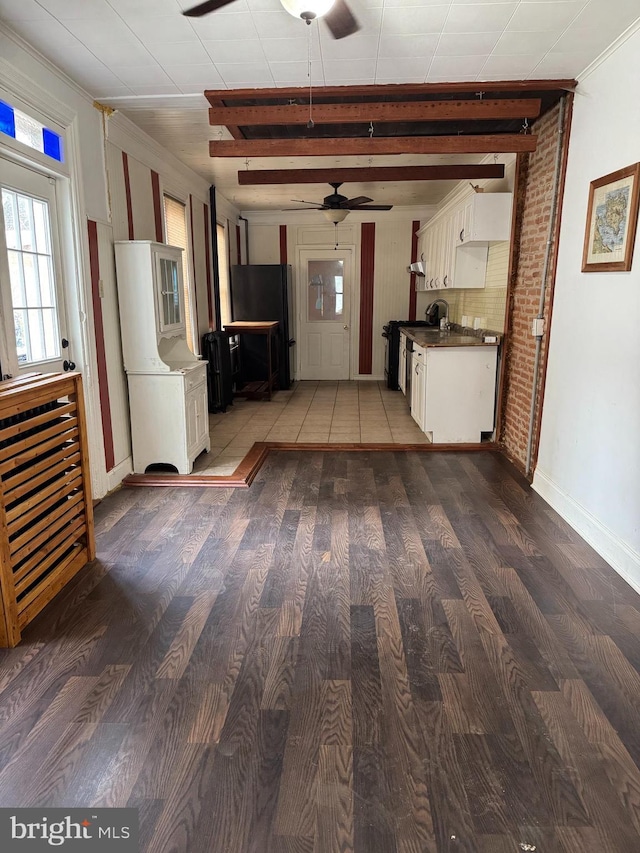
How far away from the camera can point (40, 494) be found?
2529 millimetres

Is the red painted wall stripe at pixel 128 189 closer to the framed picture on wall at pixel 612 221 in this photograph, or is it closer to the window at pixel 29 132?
the window at pixel 29 132

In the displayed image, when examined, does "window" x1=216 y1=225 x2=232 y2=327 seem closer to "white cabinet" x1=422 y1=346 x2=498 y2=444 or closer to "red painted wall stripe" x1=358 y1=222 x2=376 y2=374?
"red painted wall stripe" x1=358 y1=222 x2=376 y2=374

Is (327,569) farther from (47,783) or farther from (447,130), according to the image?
(447,130)

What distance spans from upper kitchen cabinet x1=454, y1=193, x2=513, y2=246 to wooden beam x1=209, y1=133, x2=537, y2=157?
0.90m

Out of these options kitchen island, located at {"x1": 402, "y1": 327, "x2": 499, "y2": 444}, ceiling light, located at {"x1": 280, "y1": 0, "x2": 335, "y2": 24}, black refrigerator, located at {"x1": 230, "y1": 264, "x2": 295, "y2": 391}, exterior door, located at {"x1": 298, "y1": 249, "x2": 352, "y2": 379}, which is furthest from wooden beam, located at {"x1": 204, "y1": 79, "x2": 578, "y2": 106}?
exterior door, located at {"x1": 298, "y1": 249, "x2": 352, "y2": 379}

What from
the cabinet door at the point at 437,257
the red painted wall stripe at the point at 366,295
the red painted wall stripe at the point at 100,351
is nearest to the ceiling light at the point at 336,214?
the cabinet door at the point at 437,257

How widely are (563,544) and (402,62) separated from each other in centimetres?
296

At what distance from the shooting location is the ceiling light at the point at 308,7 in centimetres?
222

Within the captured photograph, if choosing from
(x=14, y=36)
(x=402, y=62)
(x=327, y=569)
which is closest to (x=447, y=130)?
(x=402, y=62)

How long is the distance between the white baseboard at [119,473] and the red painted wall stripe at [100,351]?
5cm

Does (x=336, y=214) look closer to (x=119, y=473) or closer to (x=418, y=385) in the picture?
(x=418, y=385)

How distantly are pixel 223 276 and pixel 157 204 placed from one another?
9.36ft

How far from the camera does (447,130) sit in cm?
426

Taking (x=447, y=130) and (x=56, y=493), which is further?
(x=447, y=130)
